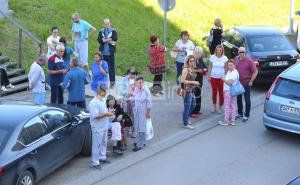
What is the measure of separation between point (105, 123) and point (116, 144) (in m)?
0.95

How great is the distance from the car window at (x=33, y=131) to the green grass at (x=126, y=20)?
7.45 metres

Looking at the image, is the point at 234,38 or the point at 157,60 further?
the point at 234,38

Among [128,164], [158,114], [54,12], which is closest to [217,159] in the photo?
[128,164]

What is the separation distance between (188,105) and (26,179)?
16.8ft

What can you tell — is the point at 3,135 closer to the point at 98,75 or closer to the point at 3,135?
the point at 3,135

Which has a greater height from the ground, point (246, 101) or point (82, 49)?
point (82, 49)

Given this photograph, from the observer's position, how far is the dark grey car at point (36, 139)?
369 inches

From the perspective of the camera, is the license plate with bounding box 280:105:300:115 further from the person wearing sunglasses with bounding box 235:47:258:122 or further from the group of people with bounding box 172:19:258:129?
the person wearing sunglasses with bounding box 235:47:258:122

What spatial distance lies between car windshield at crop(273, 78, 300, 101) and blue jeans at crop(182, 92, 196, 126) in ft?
6.19

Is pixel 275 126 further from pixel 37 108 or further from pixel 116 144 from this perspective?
pixel 37 108

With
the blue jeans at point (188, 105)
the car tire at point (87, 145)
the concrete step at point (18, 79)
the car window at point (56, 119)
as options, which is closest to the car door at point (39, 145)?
the car window at point (56, 119)

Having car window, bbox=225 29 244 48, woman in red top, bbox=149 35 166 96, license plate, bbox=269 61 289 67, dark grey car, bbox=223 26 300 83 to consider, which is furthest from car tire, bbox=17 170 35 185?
car window, bbox=225 29 244 48

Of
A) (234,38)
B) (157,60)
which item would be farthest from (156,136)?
(234,38)

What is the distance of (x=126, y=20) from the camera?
22625mm
